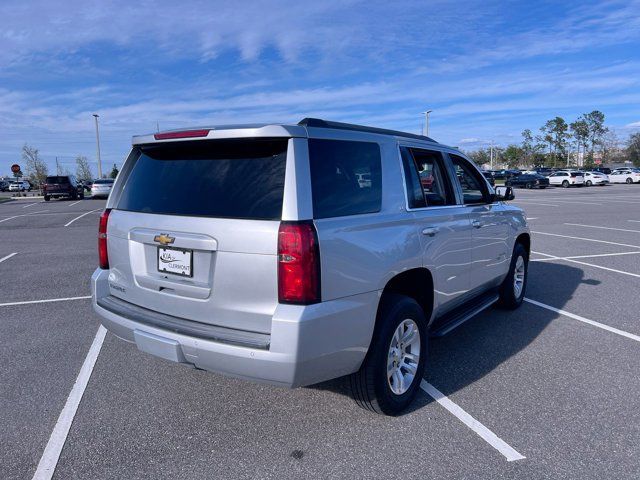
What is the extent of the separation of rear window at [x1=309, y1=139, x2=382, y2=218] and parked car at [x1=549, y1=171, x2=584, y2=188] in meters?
48.9

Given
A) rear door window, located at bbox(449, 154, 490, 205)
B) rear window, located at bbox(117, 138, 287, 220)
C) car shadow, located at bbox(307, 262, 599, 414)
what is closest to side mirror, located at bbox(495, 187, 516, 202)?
rear door window, located at bbox(449, 154, 490, 205)

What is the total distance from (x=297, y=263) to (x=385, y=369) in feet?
3.50

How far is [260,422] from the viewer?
333 centimetres

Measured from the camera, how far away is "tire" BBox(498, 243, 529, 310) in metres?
5.58

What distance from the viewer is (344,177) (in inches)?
123

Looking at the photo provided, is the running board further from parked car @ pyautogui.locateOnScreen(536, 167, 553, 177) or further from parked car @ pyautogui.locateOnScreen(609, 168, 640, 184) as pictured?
parked car @ pyautogui.locateOnScreen(609, 168, 640, 184)

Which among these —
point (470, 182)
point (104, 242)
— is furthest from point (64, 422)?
point (470, 182)

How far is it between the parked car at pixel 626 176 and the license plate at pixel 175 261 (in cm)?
5942

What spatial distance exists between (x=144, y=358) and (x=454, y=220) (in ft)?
9.74

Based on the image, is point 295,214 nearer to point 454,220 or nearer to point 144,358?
point 454,220

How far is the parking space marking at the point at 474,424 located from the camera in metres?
2.97

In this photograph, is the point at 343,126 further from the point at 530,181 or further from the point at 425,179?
the point at 530,181

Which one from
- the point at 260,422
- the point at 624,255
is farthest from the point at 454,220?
the point at 624,255

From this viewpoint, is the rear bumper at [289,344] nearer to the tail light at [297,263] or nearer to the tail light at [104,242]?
the tail light at [297,263]
